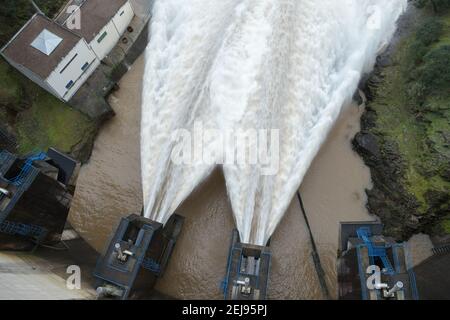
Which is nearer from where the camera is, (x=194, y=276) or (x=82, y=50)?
(x=194, y=276)

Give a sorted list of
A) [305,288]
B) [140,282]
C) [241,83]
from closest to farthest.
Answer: [140,282] < [305,288] < [241,83]

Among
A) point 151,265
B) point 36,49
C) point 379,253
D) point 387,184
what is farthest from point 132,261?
point 387,184

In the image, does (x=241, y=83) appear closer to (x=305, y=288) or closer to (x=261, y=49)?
(x=261, y=49)

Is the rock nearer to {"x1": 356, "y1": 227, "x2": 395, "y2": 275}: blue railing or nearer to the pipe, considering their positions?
{"x1": 356, "y1": 227, "x2": 395, "y2": 275}: blue railing

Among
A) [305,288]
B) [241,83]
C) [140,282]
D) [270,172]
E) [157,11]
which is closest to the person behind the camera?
[140,282]

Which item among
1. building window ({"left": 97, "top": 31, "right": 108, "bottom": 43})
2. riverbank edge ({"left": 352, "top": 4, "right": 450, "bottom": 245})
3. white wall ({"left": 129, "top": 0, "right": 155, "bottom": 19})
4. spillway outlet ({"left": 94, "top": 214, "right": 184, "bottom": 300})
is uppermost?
white wall ({"left": 129, "top": 0, "right": 155, "bottom": 19})

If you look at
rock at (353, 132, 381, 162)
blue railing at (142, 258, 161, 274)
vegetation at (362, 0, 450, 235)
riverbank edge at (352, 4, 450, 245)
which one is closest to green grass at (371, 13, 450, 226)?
vegetation at (362, 0, 450, 235)

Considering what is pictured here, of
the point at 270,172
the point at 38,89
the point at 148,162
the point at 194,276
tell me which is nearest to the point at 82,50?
the point at 38,89
